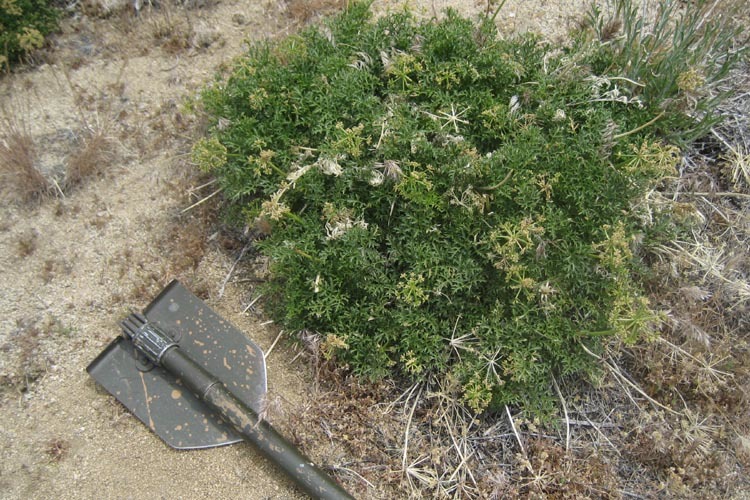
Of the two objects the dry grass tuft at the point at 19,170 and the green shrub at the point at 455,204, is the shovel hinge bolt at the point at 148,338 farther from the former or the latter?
the dry grass tuft at the point at 19,170

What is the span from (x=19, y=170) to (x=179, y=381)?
1.94 m

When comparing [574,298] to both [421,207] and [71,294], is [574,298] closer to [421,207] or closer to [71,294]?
[421,207]

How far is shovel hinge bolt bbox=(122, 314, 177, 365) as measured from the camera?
11.2 ft

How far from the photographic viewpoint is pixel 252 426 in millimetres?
3250

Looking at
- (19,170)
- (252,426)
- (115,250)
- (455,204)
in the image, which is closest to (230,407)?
(252,426)

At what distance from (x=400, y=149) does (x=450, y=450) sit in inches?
67.7

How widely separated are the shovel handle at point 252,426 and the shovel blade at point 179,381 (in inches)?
5.2

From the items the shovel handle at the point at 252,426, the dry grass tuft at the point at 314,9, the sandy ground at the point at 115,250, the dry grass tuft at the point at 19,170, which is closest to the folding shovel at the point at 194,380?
the shovel handle at the point at 252,426

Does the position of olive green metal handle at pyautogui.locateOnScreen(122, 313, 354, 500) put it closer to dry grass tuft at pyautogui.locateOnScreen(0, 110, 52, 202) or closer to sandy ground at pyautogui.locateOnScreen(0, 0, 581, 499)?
sandy ground at pyautogui.locateOnScreen(0, 0, 581, 499)

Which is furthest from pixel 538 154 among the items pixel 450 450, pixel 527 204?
pixel 450 450

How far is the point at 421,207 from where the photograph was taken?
11.3ft

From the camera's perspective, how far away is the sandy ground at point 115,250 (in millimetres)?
3363

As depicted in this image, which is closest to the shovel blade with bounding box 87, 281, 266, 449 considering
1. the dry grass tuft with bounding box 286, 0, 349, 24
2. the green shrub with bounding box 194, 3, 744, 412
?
the green shrub with bounding box 194, 3, 744, 412

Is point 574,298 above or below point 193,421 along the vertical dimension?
above
